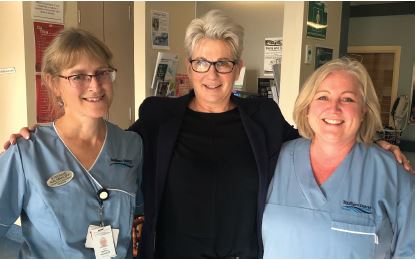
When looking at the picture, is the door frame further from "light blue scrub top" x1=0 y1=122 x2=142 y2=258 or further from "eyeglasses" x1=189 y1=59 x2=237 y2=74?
"light blue scrub top" x1=0 y1=122 x2=142 y2=258

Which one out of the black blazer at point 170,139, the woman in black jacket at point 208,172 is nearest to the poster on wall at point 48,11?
the black blazer at point 170,139

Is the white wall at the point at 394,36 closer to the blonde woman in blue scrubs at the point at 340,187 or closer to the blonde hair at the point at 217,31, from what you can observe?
the blonde woman in blue scrubs at the point at 340,187

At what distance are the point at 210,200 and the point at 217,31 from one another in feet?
2.16

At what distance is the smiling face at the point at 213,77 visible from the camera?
159 cm

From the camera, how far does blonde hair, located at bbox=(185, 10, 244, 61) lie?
62.2 inches

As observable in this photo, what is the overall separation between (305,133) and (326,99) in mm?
202

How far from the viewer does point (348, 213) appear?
146 centimetres

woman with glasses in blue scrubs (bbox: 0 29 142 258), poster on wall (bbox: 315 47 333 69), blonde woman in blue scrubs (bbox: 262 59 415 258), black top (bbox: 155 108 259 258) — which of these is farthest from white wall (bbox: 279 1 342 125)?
woman with glasses in blue scrubs (bbox: 0 29 142 258)

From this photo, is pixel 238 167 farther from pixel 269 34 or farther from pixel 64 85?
pixel 269 34

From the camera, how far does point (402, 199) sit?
146 centimetres

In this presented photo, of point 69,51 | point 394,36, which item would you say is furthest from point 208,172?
point 394,36

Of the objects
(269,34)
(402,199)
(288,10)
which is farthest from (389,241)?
(269,34)

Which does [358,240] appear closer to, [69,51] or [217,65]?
[217,65]

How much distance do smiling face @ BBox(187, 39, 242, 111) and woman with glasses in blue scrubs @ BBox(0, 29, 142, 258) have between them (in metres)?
0.34
